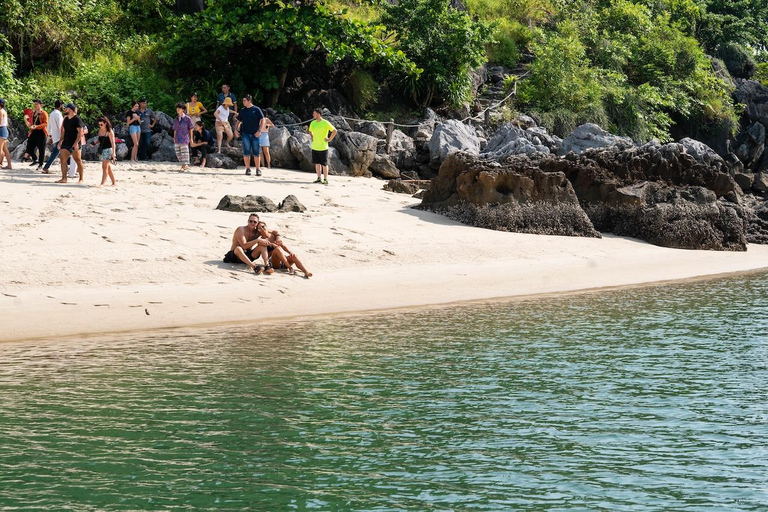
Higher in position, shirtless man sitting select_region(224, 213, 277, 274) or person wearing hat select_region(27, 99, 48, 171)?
person wearing hat select_region(27, 99, 48, 171)

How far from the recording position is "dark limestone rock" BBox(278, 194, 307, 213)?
57.1 feet

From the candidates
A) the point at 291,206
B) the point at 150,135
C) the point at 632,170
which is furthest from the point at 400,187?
the point at 150,135

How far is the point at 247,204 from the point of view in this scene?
1714 centimetres

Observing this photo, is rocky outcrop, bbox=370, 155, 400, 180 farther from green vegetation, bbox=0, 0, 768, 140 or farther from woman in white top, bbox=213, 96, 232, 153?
green vegetation, bbox=0, 0, 768, 140

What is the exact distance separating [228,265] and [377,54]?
14.8 meters

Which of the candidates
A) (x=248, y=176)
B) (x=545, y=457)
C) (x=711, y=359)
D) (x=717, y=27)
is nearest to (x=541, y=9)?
(x=717, y=27)

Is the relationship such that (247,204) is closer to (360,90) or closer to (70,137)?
(70,137)

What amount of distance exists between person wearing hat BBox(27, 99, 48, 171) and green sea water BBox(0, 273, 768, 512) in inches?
416

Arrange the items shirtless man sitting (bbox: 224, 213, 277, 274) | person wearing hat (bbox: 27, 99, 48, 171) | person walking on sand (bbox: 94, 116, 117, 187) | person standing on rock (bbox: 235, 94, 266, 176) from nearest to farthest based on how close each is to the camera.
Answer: shirtless man sitting (bbox: 224, 213, 277, 274)
person walking on sand (bbox: 94, 116, 117, 187)
person wearing hat (bbox: 27, 99, 48, 171)
person standing on rock (bbox: 235, 94, 266, 176)

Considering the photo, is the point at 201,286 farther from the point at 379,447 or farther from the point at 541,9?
the point at 541,9

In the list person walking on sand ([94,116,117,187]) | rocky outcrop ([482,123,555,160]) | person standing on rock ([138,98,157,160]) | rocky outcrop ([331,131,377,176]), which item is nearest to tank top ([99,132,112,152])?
person walking on sand ([94,116,117,187])

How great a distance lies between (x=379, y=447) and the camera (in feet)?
23.6

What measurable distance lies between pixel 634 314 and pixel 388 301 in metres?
3.56

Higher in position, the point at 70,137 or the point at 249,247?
the point at 70,137
